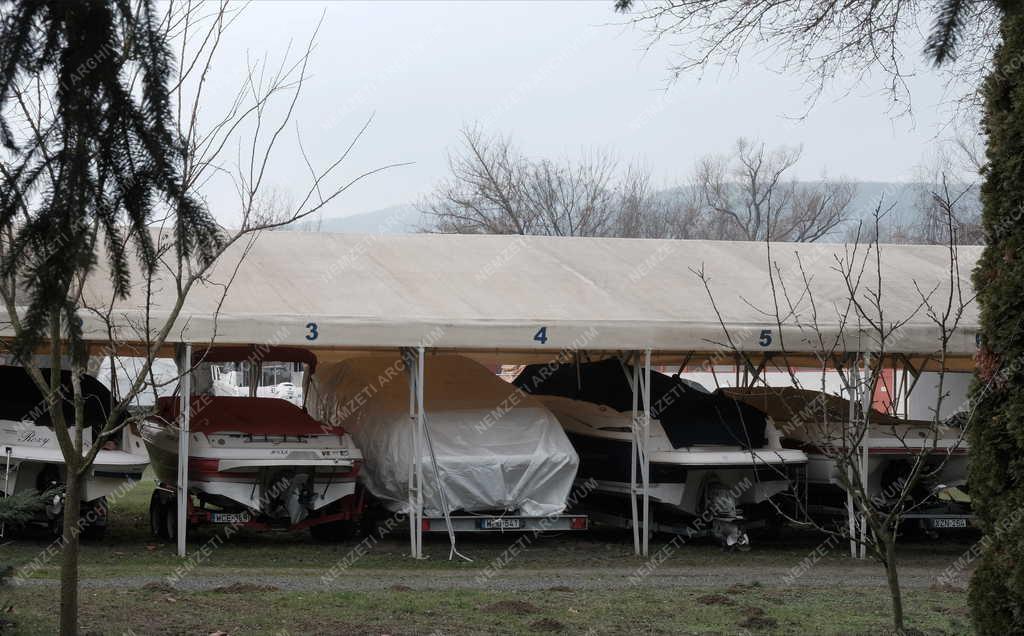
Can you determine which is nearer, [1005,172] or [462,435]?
[1005,172]

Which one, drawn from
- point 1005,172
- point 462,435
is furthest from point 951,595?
point 462,435

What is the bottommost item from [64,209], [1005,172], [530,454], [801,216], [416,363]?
[530,454]

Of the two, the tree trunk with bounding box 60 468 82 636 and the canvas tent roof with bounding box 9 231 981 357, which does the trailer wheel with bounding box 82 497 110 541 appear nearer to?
the canvas tent roof with bounding box 9 231 981 357

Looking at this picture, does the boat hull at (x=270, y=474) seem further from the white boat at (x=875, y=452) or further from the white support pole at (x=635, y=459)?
the white boat at (x=875, y=452)

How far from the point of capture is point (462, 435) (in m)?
14.0

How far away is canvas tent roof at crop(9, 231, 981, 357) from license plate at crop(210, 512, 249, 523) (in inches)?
84.5

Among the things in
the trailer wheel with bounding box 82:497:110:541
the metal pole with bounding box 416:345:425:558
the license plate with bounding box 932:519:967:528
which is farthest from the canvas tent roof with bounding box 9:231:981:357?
the trailer wheel with bounding box 82:497:110:541

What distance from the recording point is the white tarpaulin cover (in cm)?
1364

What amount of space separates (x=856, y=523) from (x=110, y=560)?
869 cm

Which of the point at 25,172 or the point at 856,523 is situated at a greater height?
the point at 25,172

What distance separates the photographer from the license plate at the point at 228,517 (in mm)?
13344

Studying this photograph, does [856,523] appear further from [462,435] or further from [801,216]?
[801,216]

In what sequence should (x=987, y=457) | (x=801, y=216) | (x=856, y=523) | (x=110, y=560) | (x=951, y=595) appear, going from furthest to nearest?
1. (x=801, y=216)
2. (x=856, y=523)
3. (x=110, y=560)
4. (x=951, y=595)
5. (x=987, y=457)

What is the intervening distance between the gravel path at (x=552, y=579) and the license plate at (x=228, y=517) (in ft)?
6.32
